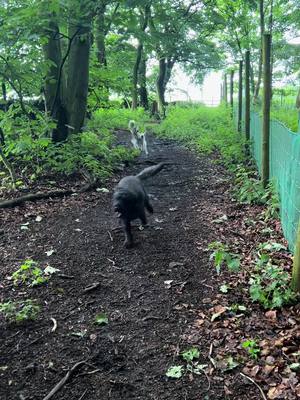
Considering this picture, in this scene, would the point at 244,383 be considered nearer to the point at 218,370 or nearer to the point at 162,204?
the point at 218,370

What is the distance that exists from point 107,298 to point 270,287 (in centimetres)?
161

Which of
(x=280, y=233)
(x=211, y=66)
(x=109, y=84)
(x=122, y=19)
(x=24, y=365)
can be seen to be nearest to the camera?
(x=24, y=365)

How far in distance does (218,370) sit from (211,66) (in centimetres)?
2776

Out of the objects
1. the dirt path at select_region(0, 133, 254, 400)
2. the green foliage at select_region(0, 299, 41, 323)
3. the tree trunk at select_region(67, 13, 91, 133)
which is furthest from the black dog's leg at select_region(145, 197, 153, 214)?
the tree trunk at select_region(67, 13, 91, 133)

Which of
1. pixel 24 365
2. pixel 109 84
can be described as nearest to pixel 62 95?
pixel 109 84

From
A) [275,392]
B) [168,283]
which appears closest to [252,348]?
[275,392]

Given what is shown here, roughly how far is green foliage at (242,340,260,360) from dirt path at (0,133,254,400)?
1.12 ft

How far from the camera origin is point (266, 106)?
257 inches

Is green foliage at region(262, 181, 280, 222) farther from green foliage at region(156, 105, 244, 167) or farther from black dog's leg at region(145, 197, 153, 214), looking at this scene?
green foliage at region(156, 105, 244, 167)

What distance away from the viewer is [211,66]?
28.4m

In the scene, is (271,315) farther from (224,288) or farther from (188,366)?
(188,366)

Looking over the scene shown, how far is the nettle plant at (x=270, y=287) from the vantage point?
12.1ft

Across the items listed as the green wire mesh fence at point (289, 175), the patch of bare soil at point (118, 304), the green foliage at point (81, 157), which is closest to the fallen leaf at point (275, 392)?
the patch of bare soil at point (118, 304)

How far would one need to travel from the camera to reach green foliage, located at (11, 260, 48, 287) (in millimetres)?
4455
